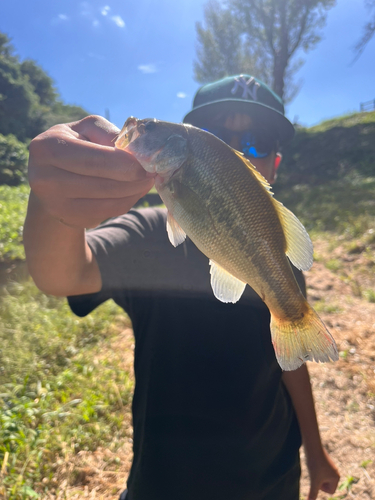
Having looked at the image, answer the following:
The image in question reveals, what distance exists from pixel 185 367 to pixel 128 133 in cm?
124

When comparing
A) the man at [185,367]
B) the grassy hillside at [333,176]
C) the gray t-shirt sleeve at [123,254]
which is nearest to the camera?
the man at [185,367]

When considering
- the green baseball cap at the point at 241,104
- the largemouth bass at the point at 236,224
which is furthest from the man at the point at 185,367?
the green baseball cap at the point at 241,104

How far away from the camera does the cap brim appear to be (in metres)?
2.23

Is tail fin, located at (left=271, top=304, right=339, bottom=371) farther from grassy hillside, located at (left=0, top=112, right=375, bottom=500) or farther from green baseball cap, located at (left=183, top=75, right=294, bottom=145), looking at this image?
grassy hillside, located at (left=0, top=112, right=375, bottom=500)

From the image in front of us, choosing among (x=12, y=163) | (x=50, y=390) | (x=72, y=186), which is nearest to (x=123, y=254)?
(x=72, y=186)

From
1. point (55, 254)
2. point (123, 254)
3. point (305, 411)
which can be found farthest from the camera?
point (305, 411)

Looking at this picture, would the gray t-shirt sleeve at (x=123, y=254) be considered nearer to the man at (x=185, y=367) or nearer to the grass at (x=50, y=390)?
the man at (x=185, y=367)

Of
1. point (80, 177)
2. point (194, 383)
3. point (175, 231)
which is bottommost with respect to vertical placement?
point (194, 383)

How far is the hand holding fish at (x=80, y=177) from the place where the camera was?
3.49 feet

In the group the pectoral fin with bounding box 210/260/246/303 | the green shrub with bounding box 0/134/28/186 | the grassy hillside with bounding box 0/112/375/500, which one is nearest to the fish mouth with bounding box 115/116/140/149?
the pectoral fin with bounding box 210/260/246/303

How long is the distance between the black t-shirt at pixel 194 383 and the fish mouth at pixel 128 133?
2.20 feet

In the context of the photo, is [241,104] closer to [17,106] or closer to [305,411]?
[305,411]

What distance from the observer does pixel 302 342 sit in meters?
1.13

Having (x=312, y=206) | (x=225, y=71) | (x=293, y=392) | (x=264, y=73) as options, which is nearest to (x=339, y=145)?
(x=312, y=206)
